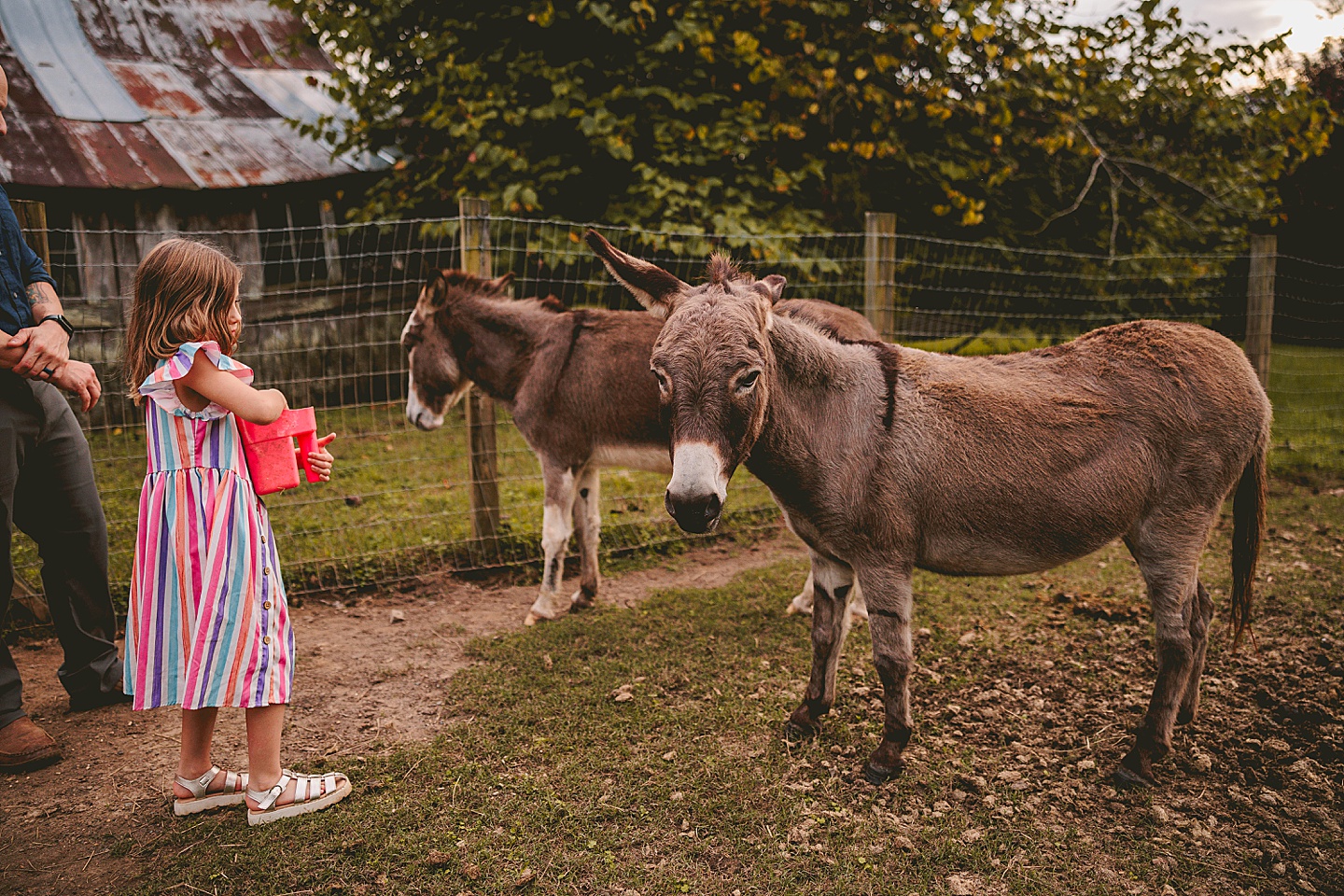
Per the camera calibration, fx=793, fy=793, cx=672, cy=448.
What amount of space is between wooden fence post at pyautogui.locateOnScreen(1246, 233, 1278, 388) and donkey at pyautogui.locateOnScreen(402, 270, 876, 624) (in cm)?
547

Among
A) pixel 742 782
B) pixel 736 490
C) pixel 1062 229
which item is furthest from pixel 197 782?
pixel 1062 229

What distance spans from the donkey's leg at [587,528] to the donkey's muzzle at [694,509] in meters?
2.58

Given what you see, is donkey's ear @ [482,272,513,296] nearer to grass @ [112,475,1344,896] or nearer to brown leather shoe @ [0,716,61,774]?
grass @ [112,475,1344,896]

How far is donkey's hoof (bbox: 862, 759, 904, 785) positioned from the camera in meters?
3.12

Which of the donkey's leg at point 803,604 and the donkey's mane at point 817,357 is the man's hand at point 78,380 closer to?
the donkey's mane at point 817,357

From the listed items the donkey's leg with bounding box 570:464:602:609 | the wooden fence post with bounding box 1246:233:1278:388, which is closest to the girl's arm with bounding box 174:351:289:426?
the donkey's leg with bounding box 570:464:602:609

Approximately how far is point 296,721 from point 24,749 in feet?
3.32

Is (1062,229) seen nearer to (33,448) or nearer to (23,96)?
(33,448)

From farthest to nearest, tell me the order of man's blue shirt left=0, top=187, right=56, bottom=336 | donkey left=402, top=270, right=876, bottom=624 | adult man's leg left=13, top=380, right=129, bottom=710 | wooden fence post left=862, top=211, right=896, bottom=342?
wooden fence post left=862, top=211, right=896, bottom=342 → donkey left=402, top=270, right=876, bottom=624 → adult man's leg left=13, top=380, right=129, bottom=710 → man's blue shirt left=0, top=187, right=56, bottom=336

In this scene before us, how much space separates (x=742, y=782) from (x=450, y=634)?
86.9 inches

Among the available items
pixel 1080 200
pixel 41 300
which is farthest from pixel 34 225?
pixel 1080 200

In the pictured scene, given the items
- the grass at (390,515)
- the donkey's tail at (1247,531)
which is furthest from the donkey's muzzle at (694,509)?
the grass at (390,515)

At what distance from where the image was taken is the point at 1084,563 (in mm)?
5629

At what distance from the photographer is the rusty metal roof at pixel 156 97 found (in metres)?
9.09
